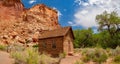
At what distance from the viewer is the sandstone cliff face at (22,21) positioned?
66.4 metres

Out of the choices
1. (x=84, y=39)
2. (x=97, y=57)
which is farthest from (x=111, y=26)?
(x=97, y=57)

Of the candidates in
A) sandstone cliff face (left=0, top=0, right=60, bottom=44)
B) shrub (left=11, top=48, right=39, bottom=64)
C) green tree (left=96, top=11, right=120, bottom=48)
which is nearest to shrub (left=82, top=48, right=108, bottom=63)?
shrub (left=11, top=48, right=39, bottom=64)

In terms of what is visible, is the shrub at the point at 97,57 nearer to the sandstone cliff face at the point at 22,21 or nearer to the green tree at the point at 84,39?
the green tree at the point at 84,39

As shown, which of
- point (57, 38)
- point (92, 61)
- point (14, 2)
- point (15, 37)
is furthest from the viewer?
point (14, 2)

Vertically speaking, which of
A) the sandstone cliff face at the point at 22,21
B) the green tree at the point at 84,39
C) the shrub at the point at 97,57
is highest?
the sandstone cliff face at the point at 22,21

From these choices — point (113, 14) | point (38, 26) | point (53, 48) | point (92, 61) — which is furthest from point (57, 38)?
point (38, 26)

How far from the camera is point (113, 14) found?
175 ft

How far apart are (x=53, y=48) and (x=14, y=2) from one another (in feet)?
152

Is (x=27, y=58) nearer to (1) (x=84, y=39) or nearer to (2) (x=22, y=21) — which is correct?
(1) (x=84, y=39)

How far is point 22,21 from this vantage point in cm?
7325

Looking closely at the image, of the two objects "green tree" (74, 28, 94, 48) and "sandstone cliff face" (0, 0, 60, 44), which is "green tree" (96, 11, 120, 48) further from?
"sandstone cliff face" (0, 0, 60, 44)

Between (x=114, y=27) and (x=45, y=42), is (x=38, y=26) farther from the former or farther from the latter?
(x=45, y=42)

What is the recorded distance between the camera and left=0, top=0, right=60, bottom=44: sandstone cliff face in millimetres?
66438

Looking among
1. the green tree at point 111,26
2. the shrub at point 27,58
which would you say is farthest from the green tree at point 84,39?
the shrub at point 27,58
